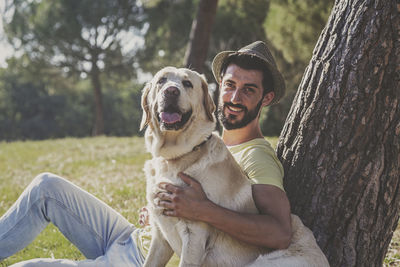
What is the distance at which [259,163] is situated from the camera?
7.65ft

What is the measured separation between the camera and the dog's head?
2379 millimetres

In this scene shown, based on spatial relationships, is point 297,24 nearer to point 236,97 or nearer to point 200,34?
point 200,34

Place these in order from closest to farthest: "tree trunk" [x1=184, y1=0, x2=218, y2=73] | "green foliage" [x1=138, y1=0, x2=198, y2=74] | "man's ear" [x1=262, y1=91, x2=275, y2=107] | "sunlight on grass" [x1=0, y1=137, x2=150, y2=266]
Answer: "man's ear" [x1=262, y1=91, x2=275, y2=107] < "sunlight on grass" [x1=0, y1=137, x2=150, y2=266] < "tree trunk" [x1=184, y1=0, x2=218, y2=73] < "green foliage" [x1=138, y1=0, x2=198, y2=74]

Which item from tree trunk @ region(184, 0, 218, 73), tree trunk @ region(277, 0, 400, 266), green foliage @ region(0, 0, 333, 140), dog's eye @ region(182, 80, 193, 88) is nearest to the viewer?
A: tree trunk @ region(277, 0, 400, 266)

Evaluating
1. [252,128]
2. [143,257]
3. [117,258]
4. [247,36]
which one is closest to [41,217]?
[117,258]

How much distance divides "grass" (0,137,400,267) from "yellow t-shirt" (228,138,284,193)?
33.1 inches

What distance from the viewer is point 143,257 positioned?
→ 8.47 ft

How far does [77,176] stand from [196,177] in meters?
5.22

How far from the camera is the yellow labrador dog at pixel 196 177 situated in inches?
82.7

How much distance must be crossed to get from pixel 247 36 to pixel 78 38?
1109 cm

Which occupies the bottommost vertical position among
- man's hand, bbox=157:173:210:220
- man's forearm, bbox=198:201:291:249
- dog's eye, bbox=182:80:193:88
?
man's forearm, bbox=198:201:291:249

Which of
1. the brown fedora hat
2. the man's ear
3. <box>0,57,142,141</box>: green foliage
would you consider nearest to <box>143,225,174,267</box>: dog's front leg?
the man's ear

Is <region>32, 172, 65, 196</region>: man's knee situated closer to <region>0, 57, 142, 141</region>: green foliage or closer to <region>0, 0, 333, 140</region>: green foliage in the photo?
<region>0, 0, 333, 140</region>: green foliage

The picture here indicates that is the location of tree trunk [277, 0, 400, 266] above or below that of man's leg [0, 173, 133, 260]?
above
